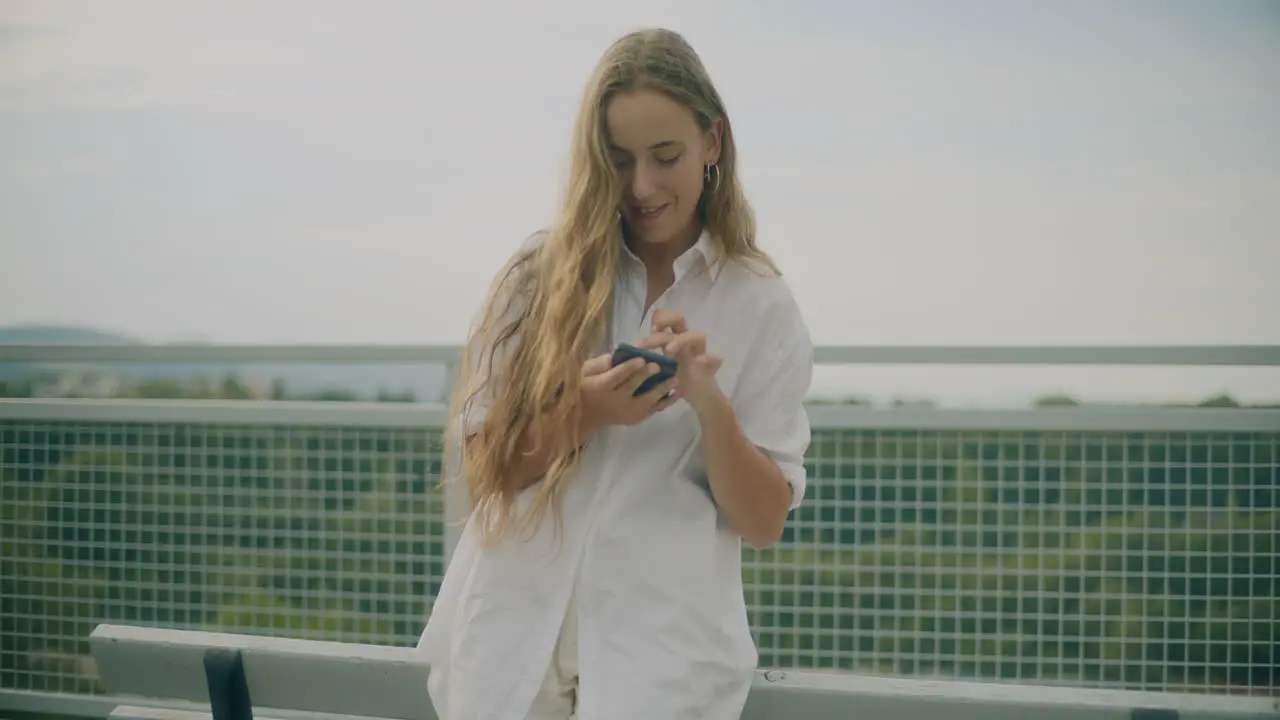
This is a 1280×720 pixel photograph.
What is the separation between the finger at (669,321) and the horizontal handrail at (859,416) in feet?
6.06

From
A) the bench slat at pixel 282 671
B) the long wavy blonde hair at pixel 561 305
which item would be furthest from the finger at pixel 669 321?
the bench slat at pixel 282 671

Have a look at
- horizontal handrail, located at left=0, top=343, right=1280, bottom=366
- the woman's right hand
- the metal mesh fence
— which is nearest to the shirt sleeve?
the woman's right hand

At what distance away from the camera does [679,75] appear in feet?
4.55

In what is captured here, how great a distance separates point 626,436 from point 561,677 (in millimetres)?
281

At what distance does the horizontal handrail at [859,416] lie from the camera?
3.01 m

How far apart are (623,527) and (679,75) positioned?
53 cm

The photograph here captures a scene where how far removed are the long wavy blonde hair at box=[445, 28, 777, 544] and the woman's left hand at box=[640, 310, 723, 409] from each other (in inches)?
4.6

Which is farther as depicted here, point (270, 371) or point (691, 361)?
point (270, 371)

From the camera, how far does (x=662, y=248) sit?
1491 millimetres

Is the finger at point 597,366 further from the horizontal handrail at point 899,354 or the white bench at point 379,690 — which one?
the horizontal handrail at point 899,354

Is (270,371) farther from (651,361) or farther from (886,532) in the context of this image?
(651,361)

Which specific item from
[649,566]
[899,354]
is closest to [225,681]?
[649,566]

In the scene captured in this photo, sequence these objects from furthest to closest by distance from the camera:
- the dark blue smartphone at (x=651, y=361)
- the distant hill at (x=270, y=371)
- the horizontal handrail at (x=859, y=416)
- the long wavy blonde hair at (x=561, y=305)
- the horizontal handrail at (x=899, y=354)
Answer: the distant hill at (x=270, y=371)
the horizontal handrail at (x=859, y=416)
the horizontal handrail at (x=899, y=354)
the long wavy blonde hair at (x=561, y=305)
the dark blue smartphone at (x=651, y=361)

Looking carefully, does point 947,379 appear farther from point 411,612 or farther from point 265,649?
point 265,649
